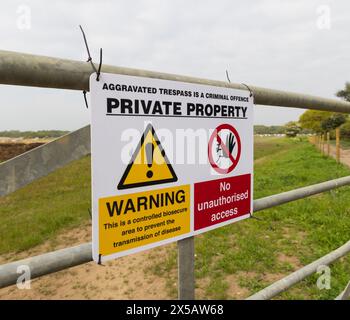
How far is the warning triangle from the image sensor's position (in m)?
0.80

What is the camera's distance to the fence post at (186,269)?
A: 38.1 inches

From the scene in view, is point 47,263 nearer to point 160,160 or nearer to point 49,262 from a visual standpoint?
point 49,262

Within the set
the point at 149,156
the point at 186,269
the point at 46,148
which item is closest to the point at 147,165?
the point at 149,156

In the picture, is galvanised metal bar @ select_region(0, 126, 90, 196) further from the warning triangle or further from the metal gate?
the warning triangle

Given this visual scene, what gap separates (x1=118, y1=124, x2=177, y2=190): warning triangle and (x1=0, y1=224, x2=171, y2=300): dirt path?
2.27 metres

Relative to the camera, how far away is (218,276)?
3.02m

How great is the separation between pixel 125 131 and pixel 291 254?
325cm

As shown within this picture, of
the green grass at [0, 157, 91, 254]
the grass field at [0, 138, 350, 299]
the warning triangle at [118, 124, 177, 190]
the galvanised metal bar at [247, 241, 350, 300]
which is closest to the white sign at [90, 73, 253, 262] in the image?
the warning triangle at [118, 124, 177, 190]

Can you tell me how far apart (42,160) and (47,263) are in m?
0.25

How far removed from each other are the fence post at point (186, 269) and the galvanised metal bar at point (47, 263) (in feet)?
1.04
